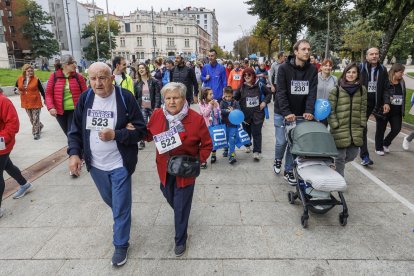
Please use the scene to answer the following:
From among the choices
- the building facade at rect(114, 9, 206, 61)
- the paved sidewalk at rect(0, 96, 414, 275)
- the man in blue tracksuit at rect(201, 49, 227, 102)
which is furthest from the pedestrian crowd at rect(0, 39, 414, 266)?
the building facade at rect(114, 9, 206, 61)

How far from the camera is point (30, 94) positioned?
8.02 m

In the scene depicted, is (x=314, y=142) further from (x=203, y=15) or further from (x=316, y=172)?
(x=203, y=15)

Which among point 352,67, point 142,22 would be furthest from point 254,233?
point 142,22

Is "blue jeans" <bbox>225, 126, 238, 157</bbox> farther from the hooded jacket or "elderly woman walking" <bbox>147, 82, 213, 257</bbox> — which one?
"elderly woman walking" <bbox>147, 82, 213, 257</bbox>

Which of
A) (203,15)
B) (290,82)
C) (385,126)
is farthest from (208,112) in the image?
(203,15)

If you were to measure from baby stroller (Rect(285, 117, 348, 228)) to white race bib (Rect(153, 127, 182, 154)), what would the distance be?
5.40 ft

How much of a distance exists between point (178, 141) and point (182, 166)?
0.25 m

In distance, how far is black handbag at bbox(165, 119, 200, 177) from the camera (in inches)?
112

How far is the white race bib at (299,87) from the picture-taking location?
4.37 metres

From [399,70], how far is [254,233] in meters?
4.92

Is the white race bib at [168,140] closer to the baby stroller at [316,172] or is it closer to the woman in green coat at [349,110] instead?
the baby stroller at [316,172]

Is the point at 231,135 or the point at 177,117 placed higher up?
the point at 177,117

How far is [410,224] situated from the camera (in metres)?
3.62

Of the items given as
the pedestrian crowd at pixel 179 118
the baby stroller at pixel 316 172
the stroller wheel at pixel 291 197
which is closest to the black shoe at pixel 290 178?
the pedestrian crowd at pixel 179 118
